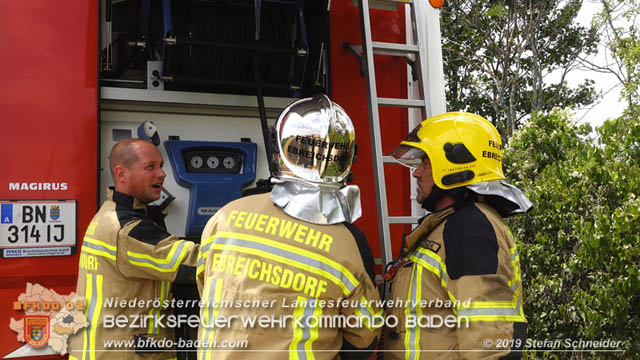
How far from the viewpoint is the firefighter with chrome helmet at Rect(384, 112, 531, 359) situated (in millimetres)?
1616

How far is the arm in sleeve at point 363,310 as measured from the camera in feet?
5.57

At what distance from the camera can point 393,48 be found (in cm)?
260

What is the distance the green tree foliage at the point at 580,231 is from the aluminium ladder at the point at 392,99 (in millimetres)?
2243

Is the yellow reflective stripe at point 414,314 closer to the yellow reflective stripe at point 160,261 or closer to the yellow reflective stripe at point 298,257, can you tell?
the yellow reflective stripe at point 298,257

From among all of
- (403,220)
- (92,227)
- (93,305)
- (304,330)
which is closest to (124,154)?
(92,227)

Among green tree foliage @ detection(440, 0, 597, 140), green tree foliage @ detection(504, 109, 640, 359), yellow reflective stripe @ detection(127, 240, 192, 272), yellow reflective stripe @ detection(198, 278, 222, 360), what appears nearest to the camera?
yellow reflective stripe @ detection(198, 278, 222, 360)

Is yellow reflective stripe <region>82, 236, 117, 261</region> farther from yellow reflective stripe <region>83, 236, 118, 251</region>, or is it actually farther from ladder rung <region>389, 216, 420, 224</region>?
ladder rung <region>389, 216, 420, 224</region>

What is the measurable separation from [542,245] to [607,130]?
1.18m

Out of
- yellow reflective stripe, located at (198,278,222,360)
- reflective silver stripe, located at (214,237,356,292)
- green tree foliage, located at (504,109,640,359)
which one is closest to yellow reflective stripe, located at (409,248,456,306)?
reflective silver stripe, located at (214,237,356,292)

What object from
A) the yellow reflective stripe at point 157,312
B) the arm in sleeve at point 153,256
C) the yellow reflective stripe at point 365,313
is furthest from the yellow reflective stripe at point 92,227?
the yellow reflective stripe at point 365,313

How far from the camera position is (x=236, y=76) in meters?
2.69

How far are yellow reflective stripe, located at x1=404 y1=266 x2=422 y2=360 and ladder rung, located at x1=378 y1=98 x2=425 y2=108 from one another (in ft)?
3.09

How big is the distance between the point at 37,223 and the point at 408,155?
5.29 ft

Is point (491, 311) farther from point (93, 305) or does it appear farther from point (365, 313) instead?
point (93, 305)
